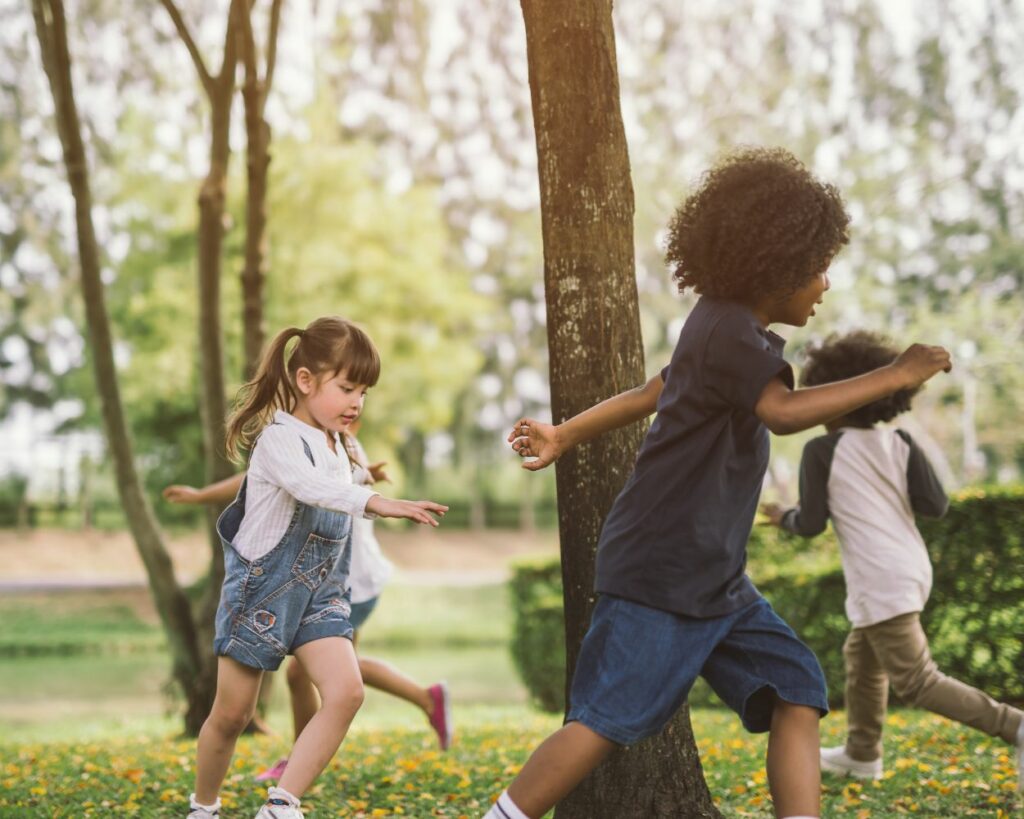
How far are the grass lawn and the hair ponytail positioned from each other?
150 cm

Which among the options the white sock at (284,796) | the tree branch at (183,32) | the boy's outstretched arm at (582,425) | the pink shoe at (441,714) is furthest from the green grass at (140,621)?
the boy's outstretched arm at (582,425)

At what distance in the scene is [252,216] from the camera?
28.8 feet

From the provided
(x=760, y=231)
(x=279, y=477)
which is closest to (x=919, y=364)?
(x=760, y=231)

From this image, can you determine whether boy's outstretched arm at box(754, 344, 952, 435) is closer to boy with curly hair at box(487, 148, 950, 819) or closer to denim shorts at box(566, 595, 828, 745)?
→ boy with curly hair at box(487, 148, 950, 819)

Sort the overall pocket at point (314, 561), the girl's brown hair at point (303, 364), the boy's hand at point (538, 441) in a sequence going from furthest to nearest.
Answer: the girl's brown hair at point (303, 364)
the overall pocket at point (314, 561)
the boy's hand at point (538, 441)

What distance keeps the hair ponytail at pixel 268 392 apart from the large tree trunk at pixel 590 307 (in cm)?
85

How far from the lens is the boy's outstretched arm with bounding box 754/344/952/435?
282cm

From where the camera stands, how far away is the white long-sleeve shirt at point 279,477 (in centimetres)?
355

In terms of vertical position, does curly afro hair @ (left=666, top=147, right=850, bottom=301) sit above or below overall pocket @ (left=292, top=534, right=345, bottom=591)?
above

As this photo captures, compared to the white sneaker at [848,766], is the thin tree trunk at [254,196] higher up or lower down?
higher up

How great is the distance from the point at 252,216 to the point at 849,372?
5.18 meters

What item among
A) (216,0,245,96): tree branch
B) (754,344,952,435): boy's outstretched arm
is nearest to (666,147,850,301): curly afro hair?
(754,344,952,435): boy's outstretched arm

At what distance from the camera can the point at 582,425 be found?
3.40m

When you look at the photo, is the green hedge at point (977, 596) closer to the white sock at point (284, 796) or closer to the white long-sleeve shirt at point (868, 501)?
the white long-sleeve shirt at point (868, 501)
